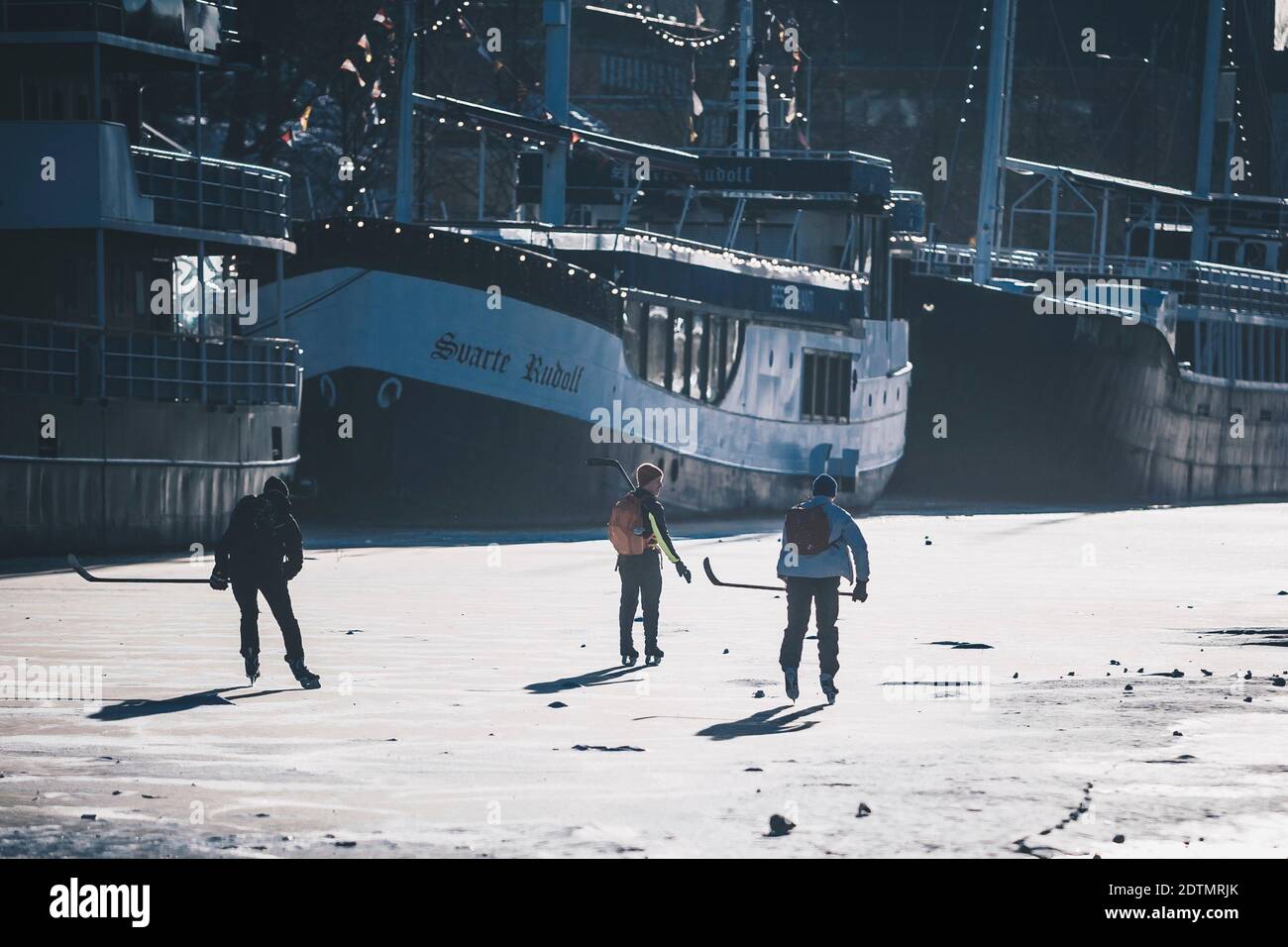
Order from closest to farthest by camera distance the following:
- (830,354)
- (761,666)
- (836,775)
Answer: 1. (836,775)
2. (761,666)
3. (830,354)

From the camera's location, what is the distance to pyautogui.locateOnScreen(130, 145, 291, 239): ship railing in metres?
26.6

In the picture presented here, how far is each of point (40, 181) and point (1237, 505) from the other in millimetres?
27736

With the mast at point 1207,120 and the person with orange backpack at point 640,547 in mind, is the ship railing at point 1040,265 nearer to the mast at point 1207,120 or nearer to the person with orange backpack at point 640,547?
the mast at point 1207,120

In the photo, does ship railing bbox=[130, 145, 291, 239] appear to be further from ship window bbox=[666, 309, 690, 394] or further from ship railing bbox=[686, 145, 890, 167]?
ship railing bbox=[686, 145, 890, 167]

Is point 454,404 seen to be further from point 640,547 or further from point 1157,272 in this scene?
point 1157,272

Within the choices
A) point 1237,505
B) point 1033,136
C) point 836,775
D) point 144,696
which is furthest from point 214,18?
point 1033,136

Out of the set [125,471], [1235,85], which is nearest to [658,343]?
[125,471]

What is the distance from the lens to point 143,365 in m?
25.2

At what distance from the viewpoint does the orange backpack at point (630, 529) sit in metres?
16.5

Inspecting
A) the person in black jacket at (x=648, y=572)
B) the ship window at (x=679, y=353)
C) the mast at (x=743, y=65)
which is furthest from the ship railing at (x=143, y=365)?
the mast at (x=743, y=65)

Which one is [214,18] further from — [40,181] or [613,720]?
[613,720]

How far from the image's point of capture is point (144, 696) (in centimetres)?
1345

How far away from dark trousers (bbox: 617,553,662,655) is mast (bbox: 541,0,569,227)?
18094mm

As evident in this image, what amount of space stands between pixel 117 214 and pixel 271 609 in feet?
41.6
